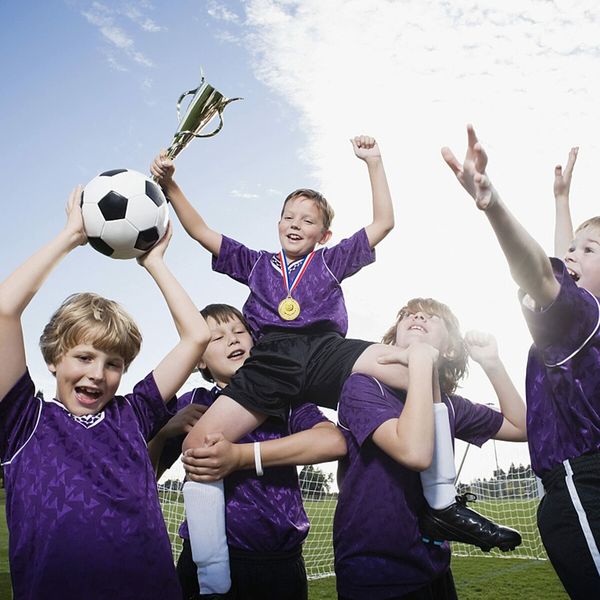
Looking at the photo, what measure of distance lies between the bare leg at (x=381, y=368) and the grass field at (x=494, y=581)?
5378 mm

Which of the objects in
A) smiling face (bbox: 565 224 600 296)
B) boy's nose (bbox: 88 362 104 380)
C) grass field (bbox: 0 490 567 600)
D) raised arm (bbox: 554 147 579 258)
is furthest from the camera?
grass field (bbox: 0 490 567 600)

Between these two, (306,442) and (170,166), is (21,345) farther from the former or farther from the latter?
(170,166)

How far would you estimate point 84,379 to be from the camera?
2.49 meters

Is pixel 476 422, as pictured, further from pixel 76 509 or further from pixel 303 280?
pixel 76 509

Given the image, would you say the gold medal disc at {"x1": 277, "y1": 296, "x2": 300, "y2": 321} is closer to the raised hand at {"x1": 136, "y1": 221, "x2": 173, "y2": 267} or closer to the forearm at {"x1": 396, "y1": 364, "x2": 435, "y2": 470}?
the raised hand at {"x1": 136, "y1": 221, "x2": 173, "y2": 267}

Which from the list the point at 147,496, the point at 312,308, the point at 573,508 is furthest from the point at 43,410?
the point at 573,508

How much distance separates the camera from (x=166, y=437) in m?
3.27

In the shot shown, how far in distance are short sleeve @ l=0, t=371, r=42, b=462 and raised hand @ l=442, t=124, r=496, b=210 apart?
172 cm

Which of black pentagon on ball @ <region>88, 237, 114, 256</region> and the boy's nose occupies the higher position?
black pentagon on ball @ <region>88, 237, 114, 256</region>

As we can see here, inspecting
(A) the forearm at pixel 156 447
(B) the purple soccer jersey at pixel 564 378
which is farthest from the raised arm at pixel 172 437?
(B) the purple soccer jersey at pixel 564 378

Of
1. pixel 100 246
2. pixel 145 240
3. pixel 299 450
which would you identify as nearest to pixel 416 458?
pixel 299 450

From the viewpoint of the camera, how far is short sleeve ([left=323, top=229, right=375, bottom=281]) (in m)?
3.93

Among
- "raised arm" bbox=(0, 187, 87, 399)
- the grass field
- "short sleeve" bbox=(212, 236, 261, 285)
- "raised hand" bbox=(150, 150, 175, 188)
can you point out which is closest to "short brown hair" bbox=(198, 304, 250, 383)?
"short sleeve" bbox=(212, 236, 261, 285)

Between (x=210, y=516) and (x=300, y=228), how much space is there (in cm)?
181
